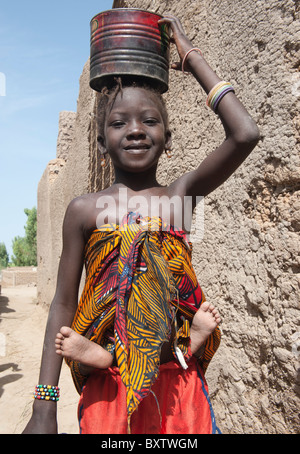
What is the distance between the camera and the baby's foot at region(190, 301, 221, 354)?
1342mm

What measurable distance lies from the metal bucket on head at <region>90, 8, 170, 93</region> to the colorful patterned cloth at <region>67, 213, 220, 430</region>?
0.50 metres

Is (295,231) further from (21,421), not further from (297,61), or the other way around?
(21,421)

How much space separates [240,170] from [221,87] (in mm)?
896

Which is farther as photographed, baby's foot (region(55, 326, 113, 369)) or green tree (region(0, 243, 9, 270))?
green tree (region(0, 243, 9, 270))

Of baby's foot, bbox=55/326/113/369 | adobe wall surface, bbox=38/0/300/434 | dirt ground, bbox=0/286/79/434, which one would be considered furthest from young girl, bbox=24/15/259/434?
dirt ground, bbox=0/286/79/434

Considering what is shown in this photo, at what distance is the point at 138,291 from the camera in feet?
4.02

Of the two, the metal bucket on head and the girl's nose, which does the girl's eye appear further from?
the metal bucket on head

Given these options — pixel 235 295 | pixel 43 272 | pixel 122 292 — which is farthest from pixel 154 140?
pixel 43 272

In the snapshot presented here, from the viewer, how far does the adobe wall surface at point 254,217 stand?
6.12ft

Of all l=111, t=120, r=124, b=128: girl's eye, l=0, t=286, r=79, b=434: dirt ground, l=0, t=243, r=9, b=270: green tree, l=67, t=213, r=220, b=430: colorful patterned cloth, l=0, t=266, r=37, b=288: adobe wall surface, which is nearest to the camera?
l=67, t=213, r=220, b=430: colorful patterned cloth

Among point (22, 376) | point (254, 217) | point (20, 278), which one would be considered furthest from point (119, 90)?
point (20, 278)

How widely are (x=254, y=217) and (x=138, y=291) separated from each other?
108 cm
